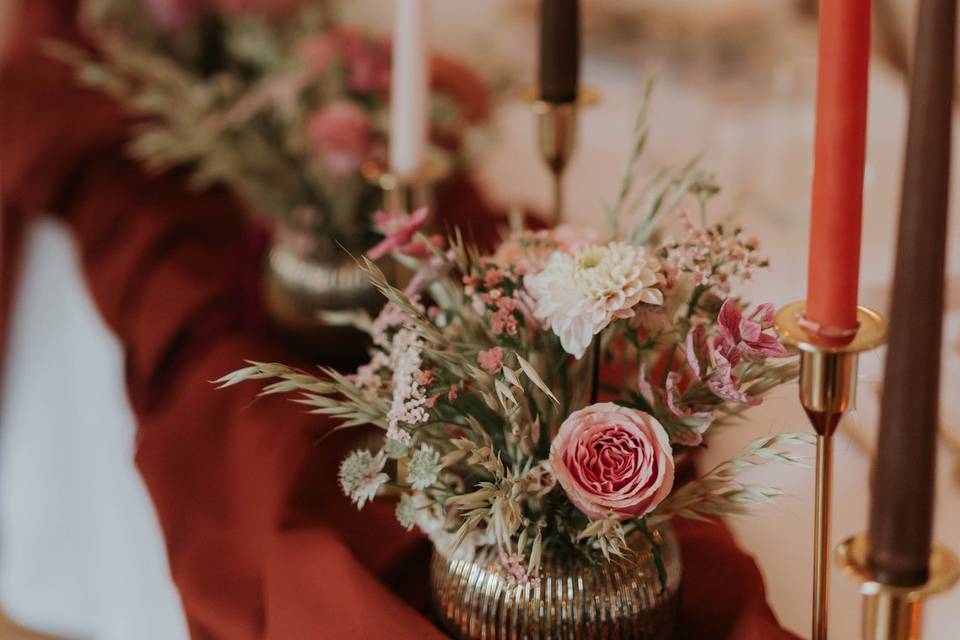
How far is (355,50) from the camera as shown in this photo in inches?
44.2

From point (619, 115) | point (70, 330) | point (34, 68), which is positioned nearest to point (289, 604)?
point (70, 330)

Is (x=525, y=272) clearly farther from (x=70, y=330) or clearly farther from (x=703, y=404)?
(x=70, y=330)

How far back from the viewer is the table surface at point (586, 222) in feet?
2.77

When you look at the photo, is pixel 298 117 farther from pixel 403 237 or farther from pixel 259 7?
pixel 403 237

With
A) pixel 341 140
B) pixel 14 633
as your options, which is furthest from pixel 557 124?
pixel 14 633

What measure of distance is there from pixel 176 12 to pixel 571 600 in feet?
3.61

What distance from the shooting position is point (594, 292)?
543 millimetres

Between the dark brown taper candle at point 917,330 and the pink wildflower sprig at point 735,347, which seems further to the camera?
the pink wildflower sprig at point 735,347

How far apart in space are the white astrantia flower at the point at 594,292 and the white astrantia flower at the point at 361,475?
11 cm

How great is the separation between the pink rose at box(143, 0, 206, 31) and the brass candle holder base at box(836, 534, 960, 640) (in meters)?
1.21

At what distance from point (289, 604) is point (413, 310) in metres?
0.22

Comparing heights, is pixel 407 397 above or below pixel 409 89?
below

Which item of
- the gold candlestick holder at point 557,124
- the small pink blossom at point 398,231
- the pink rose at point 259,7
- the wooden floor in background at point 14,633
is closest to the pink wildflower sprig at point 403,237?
the small pink blossom at point 398,231

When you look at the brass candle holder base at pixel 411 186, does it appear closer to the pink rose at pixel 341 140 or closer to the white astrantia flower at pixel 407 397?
the pink rose at pixel 341 140
